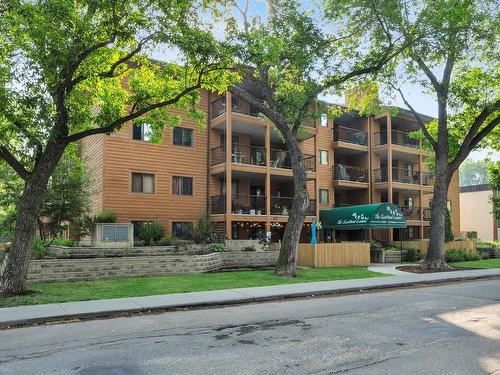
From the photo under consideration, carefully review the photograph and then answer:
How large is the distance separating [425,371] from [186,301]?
7154 millimetres

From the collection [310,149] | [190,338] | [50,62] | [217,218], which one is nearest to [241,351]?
[190,338]

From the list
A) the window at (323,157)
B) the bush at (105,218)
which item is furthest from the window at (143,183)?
the window at (323,157)

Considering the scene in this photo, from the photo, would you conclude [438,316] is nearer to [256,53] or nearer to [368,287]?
[368,287]

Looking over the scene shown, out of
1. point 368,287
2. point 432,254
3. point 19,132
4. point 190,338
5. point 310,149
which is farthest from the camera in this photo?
point 310,149

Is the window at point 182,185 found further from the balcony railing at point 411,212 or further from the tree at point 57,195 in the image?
the balcony railing at point 411,212

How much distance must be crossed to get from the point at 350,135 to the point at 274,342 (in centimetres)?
3075

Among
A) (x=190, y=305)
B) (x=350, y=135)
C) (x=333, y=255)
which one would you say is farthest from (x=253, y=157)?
(x=190, y=305)

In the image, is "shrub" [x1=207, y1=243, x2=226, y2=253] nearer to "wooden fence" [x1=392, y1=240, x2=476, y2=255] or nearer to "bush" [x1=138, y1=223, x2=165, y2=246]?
"bush" [x1=138, y1=223, x2=165, y2=246]

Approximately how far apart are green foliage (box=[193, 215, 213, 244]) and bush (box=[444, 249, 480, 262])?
13738mm

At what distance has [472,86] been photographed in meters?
23.1

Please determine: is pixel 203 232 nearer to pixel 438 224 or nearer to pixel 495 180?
pixel 438 224

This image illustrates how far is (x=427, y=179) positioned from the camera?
1581 inches

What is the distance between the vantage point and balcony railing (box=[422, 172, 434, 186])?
130 ft

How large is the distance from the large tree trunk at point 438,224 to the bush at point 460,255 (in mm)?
4756
